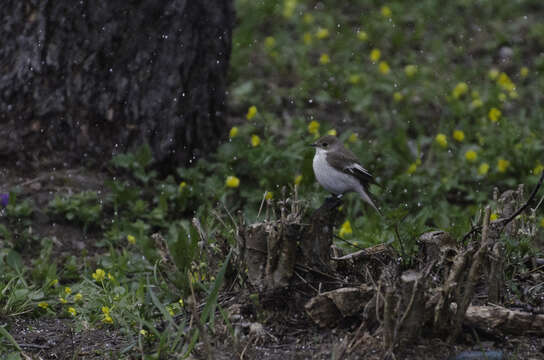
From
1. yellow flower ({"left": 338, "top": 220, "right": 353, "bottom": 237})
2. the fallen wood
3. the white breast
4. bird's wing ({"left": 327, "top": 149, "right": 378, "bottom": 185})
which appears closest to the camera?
the fallen wood

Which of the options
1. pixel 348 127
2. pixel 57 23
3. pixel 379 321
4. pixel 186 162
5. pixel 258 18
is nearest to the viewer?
pixel 379 321

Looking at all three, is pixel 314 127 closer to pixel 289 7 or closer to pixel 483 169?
pixel 483 169

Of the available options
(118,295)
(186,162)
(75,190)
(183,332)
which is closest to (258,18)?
(186,162)

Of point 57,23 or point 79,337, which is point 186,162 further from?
point 79,337

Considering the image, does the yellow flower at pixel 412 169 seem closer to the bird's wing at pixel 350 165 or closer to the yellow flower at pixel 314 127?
the yellow flower at pixel 314 127

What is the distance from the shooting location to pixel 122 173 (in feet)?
17.9

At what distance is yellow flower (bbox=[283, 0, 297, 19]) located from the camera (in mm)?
8633

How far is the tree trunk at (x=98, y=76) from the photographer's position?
521cm

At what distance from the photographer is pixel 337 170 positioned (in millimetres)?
4418

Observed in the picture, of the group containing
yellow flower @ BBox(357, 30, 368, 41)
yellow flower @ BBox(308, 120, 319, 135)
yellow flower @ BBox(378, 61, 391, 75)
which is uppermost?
yellow flower @ BBox(357, 30, 368, 41)

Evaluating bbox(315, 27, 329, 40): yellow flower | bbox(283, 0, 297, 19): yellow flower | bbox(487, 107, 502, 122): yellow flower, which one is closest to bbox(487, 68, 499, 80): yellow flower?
bbox(487, 107, 502, 122): yellow flower

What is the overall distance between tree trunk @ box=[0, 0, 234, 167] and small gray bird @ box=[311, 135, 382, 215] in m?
1.39

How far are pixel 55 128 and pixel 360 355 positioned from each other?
333 cm

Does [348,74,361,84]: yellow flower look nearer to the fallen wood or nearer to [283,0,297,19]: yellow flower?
[283,0,297,19]: yellow flower
